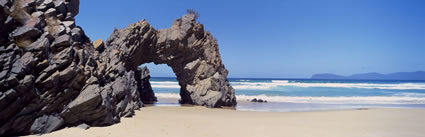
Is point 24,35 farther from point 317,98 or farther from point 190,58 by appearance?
point 317,98

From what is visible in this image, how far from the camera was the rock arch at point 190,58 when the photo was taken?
2094 centimetres

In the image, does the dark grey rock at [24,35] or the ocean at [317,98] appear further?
the ocean at [317,98]

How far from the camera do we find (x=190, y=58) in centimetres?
2234

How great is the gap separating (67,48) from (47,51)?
74cm

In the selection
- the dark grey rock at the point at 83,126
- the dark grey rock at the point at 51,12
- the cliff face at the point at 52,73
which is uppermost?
the dark grey rock at the point at 51,12

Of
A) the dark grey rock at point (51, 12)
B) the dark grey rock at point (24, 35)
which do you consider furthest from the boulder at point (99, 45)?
the dark grey rock at point (24, 35)

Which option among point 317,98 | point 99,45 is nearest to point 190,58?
point 99,45

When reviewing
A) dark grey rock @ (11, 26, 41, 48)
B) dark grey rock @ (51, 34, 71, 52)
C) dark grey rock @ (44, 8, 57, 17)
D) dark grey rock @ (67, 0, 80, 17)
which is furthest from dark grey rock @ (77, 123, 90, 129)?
dark grey rock @ (67, 0, 80, 17)

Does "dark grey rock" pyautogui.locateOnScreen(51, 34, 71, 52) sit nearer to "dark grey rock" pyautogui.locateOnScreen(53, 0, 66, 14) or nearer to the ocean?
"dark grey rock" pyautogui.locateOnScreen(53, 0, 66, 14)

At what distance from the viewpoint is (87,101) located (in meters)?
10.4

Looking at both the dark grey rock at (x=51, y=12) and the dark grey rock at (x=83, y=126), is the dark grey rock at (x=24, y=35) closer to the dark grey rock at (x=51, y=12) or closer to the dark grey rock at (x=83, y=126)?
the dark grey rock at (x=51, y=12)

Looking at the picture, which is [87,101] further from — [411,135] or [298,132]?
[411,135]

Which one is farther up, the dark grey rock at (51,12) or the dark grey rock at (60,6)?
the dark grey rock at (60,6)

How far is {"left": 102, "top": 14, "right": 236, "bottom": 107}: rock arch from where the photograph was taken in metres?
20.9
